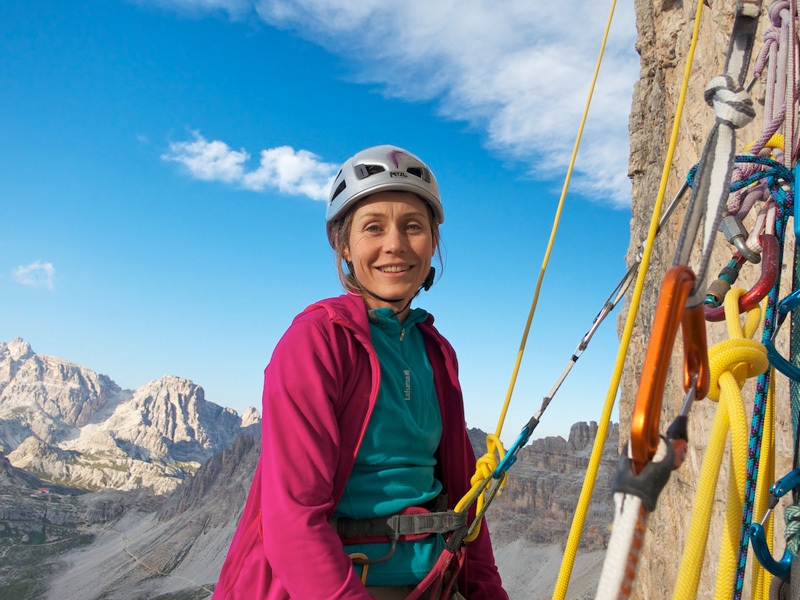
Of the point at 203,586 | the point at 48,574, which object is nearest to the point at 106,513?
the point at 48,574

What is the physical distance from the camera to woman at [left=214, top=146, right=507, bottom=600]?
1.82 meters

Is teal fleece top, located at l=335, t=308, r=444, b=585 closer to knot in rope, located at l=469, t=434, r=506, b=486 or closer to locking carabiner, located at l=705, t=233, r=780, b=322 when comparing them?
knot in rope, located at l=469, t=434, r=506, b=486

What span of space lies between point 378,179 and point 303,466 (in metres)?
1.26

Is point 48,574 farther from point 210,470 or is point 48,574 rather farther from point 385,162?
point 385,162

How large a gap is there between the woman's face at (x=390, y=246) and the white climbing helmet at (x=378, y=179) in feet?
0.18

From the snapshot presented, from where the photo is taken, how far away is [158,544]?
12938cm

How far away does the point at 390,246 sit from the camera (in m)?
2.46

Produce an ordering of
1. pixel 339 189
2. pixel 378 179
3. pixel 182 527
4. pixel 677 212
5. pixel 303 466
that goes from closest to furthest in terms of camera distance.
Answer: pixel 303 466 < pixel 378 179 < pixel 339 189 < pixel 677 212 < pixel 182 527

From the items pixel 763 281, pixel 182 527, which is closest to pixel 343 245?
pixel 763 281

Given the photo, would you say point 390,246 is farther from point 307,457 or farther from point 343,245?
point 307,457

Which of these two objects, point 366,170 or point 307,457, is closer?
point 307,457

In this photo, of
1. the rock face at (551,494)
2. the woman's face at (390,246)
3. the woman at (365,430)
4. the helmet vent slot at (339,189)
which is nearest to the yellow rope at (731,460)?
the woman at (365,430)

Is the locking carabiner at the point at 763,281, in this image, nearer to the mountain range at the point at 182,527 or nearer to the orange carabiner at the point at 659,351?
the orange carabiner at the point at 659,351

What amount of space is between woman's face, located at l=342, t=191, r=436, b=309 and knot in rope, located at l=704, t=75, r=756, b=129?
4.23 feet
